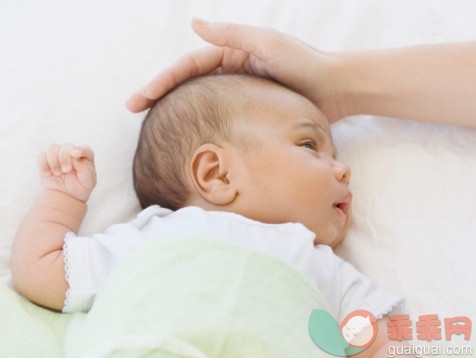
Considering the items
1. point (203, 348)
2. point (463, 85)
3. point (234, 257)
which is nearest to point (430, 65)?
point (463, 85)

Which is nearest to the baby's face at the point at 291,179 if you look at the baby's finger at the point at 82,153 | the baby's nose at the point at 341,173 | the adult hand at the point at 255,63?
the baby's nose at the point at 341,173

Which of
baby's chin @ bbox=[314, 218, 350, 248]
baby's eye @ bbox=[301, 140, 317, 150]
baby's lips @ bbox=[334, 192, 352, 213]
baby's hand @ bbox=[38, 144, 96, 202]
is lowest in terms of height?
baby's chin @ bbox=[314, 218, 350, 248]

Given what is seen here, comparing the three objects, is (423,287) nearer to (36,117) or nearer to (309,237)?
(309,237)

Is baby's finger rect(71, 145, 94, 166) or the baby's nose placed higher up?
baby's finger rect(71, 145, 94, 166)

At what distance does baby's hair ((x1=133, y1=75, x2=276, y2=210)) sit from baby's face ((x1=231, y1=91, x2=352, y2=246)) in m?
0.03

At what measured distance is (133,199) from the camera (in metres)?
1.19

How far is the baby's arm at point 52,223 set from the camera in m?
0.98

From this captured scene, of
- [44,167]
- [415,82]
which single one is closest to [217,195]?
[44,167]

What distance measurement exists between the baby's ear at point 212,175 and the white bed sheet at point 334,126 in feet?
0.59

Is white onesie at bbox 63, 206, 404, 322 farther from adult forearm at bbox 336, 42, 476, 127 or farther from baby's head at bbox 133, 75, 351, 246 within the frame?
adult forearm at bbox 336, 42, 476, 127

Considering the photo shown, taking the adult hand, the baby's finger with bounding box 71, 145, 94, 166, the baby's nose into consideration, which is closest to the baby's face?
the baby's nose

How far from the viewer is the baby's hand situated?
1072 millimetres

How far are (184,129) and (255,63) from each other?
0.73ft

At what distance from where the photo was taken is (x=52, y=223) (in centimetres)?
104
